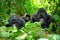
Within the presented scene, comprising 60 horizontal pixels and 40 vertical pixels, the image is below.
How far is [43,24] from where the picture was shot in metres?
6.78

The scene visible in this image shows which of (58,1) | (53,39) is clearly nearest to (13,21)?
(58,1)

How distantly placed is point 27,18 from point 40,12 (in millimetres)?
1118

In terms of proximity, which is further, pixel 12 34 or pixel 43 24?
pixel 43 24

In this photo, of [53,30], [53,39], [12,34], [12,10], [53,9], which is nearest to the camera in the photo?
[53,39]

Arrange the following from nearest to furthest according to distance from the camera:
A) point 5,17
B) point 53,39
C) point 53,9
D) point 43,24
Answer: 1. point 53,39
2. point 53,9
3. point 43,24
4. point 5,17

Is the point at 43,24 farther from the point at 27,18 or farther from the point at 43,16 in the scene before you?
the point at 27,18

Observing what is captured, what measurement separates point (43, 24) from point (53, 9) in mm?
635

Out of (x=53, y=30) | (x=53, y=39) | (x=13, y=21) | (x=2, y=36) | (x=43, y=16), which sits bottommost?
(x=53, y=39)

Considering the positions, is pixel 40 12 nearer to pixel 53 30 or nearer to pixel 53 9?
pixel 53 9

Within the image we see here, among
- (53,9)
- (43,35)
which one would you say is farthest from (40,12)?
(43,35)

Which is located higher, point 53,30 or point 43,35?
point 53,30

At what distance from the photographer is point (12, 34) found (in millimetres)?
5172

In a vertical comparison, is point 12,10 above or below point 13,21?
above

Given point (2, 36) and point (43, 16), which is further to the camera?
point (43, 16)
